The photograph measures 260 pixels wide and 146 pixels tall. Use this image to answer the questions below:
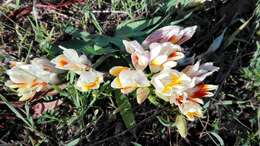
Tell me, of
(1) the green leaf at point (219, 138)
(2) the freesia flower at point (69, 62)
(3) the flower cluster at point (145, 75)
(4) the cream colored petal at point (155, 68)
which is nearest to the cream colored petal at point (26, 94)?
(3) the flower cluster at point (145, 75)

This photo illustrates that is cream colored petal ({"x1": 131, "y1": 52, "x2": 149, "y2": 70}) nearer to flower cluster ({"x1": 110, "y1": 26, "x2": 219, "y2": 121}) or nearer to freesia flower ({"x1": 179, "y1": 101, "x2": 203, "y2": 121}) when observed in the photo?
flower cluster ({"x1": 110, "y1": 26, "x2": 219, "y2": 121})

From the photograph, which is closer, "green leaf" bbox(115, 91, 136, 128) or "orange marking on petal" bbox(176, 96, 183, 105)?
"orange marking on petal" bbox(176, 96, 183, 105)

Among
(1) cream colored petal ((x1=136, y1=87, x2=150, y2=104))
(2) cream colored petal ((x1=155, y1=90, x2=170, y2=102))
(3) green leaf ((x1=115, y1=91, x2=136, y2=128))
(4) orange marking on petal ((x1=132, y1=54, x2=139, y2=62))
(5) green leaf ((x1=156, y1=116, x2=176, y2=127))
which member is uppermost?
(4) orange marking on petal ((x1=132, y1=54, x2=139, y2=62))

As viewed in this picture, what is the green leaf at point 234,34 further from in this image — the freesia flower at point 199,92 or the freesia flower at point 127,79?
the freesia flower at point 127,79

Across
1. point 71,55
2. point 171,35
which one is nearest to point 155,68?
point 171,35

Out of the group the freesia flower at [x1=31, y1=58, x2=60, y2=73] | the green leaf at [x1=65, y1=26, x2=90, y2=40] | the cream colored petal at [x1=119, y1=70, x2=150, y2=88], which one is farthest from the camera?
the green leaf at [x1=65, y1=26, x2=90, y2=40]

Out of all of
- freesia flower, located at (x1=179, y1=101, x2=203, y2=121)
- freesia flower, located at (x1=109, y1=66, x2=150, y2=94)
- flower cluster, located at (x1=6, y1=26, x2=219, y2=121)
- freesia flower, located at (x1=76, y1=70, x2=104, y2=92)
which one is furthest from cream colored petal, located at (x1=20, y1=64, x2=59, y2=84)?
freesia flower, located at (x1=179, y1=101, x2=203, y2=121)

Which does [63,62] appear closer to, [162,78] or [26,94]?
[26,94]
